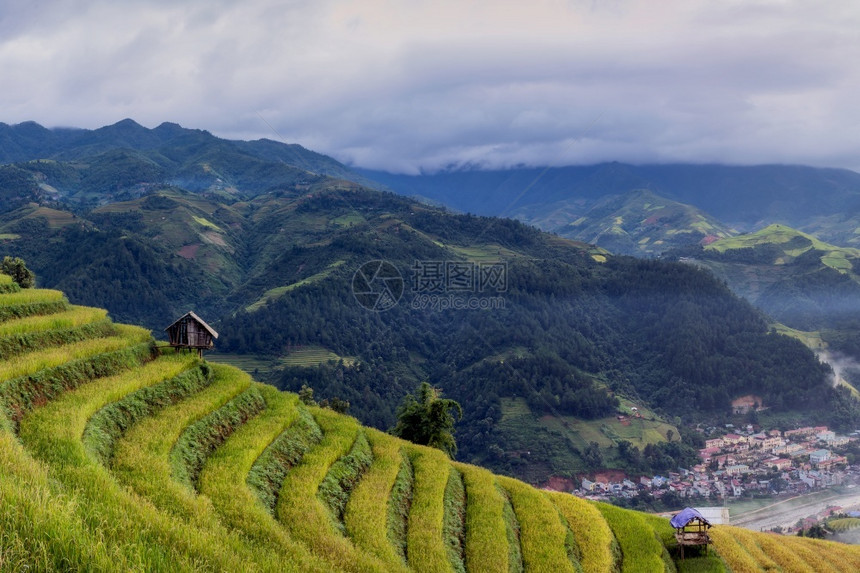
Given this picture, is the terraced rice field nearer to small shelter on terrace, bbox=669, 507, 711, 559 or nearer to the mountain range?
small shelter on terrace, bbox=669, 507, 711, 559

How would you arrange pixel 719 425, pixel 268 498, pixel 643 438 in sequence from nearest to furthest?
pixel 268 498 < pixel 643 438 < pixel 719 425

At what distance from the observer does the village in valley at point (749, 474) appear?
233 ft

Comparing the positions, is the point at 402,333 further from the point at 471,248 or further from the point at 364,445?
the point at 364,445

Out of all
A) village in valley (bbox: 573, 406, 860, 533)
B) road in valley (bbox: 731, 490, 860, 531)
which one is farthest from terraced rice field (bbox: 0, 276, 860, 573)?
village in valley (bbox: 573, 406, 860, 533)

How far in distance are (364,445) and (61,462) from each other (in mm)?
12728

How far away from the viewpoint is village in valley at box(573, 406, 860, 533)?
233 feet

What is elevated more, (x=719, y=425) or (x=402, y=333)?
(x=402, y=333)

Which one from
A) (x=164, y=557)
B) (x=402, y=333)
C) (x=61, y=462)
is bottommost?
(x=402, y=333)

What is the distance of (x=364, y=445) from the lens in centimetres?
2189

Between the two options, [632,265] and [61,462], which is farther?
[632,265]

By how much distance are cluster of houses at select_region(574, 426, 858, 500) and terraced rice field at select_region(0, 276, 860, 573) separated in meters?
48.7

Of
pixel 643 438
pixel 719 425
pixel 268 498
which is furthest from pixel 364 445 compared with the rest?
pixel 719 425

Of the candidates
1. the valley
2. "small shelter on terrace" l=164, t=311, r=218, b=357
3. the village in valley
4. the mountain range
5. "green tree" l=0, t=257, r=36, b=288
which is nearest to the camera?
"small shelter on terrace" l=164, t=311, r=218, b=357

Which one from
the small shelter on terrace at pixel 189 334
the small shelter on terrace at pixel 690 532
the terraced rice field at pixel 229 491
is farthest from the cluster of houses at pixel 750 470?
the small shelter on terrace at pixel 189 334
